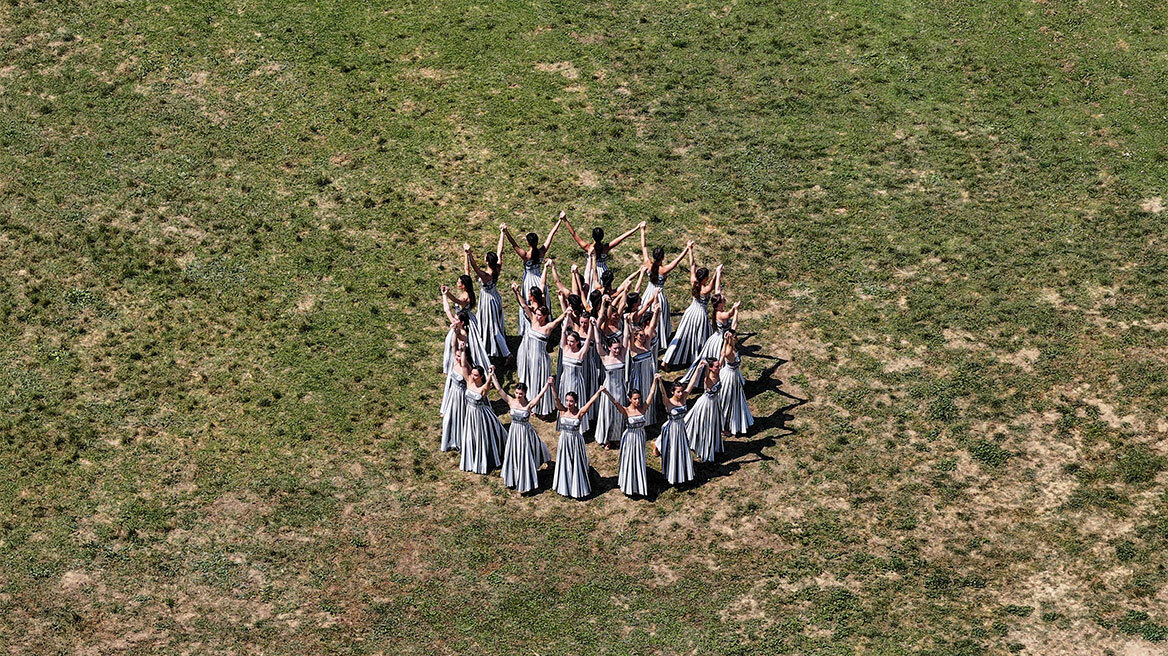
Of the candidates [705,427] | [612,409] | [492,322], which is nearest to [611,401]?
[612,409]

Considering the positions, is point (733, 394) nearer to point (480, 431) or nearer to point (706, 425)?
point (706, 425)

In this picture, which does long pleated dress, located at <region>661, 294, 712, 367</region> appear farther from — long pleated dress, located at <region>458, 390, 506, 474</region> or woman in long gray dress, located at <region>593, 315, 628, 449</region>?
long pleated dress, located at <region>458, 390, 506, 474</region>

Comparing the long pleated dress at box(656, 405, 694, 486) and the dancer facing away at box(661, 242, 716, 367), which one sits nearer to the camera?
the long pleated dress at box(656, 405, 694, 486)

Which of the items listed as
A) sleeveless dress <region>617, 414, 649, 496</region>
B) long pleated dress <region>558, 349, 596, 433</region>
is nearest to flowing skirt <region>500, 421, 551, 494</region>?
long pleated dress <region>558, 349, 596, 433</region>

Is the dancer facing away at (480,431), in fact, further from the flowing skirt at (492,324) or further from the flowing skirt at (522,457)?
the flowing skirt at (492,324)

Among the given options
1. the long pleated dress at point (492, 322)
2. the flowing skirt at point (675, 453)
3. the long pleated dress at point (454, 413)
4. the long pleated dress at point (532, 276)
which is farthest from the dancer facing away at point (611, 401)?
the long pleated dress at point (492, 322)

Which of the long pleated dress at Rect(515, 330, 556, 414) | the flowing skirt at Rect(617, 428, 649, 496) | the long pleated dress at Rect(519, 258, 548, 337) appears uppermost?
the long pleated dress at Rect(519, 258, 548, 337)
